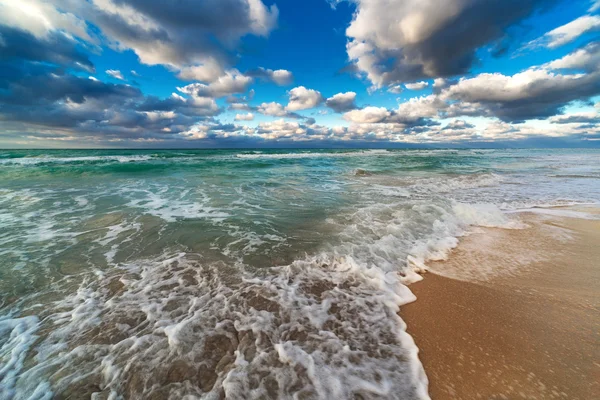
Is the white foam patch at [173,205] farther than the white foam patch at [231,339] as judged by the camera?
Yes

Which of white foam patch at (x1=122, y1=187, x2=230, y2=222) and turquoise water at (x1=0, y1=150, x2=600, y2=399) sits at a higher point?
turquoise water at (x1=0, y1=150, x2=600, y2=399)

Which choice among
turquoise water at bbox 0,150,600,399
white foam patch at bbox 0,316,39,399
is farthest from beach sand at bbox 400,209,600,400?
white foam patch at bbox 0,316,39,399

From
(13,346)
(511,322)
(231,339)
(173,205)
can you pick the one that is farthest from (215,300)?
(173,205)

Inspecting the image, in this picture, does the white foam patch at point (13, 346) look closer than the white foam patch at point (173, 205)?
Yes

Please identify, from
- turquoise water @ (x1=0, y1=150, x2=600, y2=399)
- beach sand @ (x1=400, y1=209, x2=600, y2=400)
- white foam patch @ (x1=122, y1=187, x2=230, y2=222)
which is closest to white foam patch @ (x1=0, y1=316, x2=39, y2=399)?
turquoise water @ (x1=0, y1=150, x2=600, y2=399)

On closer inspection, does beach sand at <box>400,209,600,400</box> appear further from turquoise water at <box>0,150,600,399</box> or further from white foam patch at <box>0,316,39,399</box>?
white foam patch at <box>0,316,39,399</box>

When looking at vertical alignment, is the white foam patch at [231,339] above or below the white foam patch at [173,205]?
above

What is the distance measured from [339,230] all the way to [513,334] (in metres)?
3.67

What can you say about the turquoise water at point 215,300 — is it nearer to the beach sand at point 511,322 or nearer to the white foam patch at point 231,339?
the white foam patch at point 231,339

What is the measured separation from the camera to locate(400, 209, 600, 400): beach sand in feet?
7.24

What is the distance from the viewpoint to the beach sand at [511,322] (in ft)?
7.24

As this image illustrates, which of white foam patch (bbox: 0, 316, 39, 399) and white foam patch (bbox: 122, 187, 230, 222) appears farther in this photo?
white foam patch (bbox: 122, 187, 230, 222)

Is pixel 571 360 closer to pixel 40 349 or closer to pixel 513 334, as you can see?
pixel 513 334

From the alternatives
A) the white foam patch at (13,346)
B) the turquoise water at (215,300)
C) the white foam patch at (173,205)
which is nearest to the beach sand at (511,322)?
the turquoise water at (215,300)
